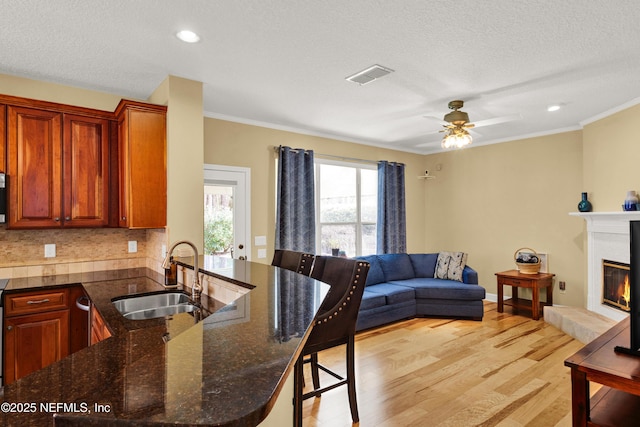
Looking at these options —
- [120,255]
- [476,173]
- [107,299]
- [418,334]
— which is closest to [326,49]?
[107,299]

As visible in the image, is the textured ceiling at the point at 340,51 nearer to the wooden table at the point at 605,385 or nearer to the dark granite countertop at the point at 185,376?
the dark granite countertop at the point at 185,376

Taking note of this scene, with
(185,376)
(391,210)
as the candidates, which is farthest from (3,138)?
(391,210)

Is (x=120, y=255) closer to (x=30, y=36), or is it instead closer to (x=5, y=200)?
(x=5, y=200)

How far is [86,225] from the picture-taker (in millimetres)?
3295

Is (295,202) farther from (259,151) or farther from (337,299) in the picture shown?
(337,299)

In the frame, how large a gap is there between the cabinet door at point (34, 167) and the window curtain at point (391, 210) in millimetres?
4490

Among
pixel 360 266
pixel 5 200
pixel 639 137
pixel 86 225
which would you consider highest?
pixel 639 137

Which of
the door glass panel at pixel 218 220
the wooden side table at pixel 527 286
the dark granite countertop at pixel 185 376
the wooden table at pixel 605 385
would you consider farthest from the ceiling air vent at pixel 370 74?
the wooden side table at pixel 527 286

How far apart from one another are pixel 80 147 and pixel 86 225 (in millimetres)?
714

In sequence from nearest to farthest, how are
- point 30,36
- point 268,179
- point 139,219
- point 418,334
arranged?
point 30,36 < point 139,219 < point 418,334 < point 268,179

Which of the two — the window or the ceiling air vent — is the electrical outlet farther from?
the window

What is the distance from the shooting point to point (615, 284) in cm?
440

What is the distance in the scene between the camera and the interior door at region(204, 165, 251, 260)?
4309 mm

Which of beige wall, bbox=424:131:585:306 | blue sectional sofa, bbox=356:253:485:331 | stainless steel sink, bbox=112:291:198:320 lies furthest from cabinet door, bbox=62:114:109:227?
beige wall, bbox=424:131:585:306
